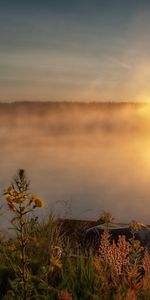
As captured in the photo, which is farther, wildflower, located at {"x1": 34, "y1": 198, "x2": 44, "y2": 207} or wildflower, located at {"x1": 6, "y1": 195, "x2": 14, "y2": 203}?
wildflower, located at {"x1": 34, "y1": 198, "x2": 44, "y2": 207}

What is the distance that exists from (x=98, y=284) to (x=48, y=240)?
208 cm

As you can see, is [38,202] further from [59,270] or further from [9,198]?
[59,270]

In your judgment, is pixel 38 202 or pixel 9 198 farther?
pixel 38 202

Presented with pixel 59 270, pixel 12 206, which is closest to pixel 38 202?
pixel 12 206

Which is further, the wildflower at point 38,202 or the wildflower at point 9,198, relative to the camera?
the wildflower at point 38,202

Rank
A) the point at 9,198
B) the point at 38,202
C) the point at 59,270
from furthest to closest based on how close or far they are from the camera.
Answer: the point at 59,270, the point at 38,202, the point at 9,198

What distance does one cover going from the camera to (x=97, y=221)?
1480 centimetres

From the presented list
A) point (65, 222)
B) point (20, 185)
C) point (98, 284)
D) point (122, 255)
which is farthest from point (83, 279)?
point (65, 222)

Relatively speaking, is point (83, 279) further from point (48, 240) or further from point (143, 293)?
point (48, 240)

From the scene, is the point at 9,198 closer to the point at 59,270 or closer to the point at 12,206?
the point at 12,206

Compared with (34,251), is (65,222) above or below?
above

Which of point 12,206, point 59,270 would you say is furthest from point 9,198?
point 59,270

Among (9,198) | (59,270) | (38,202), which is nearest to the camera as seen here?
(9,198)

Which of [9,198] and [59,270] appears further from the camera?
[59,270]
